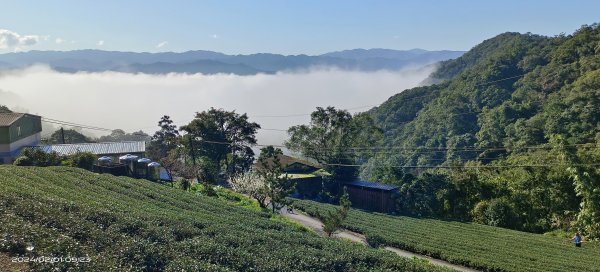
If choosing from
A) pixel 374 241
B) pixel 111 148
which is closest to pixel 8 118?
pixel 111 148

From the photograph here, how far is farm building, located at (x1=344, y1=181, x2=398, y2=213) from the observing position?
1737 inches

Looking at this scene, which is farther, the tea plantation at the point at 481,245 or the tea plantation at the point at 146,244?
the tea plantation at the point at 481,245

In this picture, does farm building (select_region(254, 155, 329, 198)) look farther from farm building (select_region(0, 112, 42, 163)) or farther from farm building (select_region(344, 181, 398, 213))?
farm building (select_region(0, 112, 42, 163))

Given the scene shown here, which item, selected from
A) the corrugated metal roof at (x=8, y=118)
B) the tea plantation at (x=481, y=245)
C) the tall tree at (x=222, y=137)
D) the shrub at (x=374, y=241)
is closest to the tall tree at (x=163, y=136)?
the tall tree at (x=222, y=137)

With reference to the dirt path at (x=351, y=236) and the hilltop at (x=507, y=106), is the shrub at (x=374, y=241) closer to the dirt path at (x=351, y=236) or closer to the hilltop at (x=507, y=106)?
the dirt path at (x=351, y=236)

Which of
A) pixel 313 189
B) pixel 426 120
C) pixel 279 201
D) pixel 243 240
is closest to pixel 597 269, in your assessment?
pixel 243 240

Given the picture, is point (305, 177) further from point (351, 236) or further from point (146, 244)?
point (146, 244)

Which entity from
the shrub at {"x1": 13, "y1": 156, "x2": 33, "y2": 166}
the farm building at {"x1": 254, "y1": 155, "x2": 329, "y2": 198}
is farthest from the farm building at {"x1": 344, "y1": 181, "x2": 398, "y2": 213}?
the shrub at {"x1": 13, "y1": 156, "x2": 33, "y2": 166}

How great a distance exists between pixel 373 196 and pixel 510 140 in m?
21.6

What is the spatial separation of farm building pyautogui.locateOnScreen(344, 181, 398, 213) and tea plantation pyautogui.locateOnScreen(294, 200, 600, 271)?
882 centimetres

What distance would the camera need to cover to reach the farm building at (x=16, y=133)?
36.3m

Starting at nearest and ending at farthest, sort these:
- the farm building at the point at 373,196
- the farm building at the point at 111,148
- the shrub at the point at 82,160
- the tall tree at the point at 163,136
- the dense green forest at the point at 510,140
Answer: the shrub at the point at 82,160 → the dense green forest at the point at 510,140 → the farm building at the point at 111,148 → the farm building at the point at 373,196 → the tall tree at the point at 163,136

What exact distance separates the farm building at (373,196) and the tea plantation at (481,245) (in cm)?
882

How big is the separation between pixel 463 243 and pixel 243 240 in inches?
659
